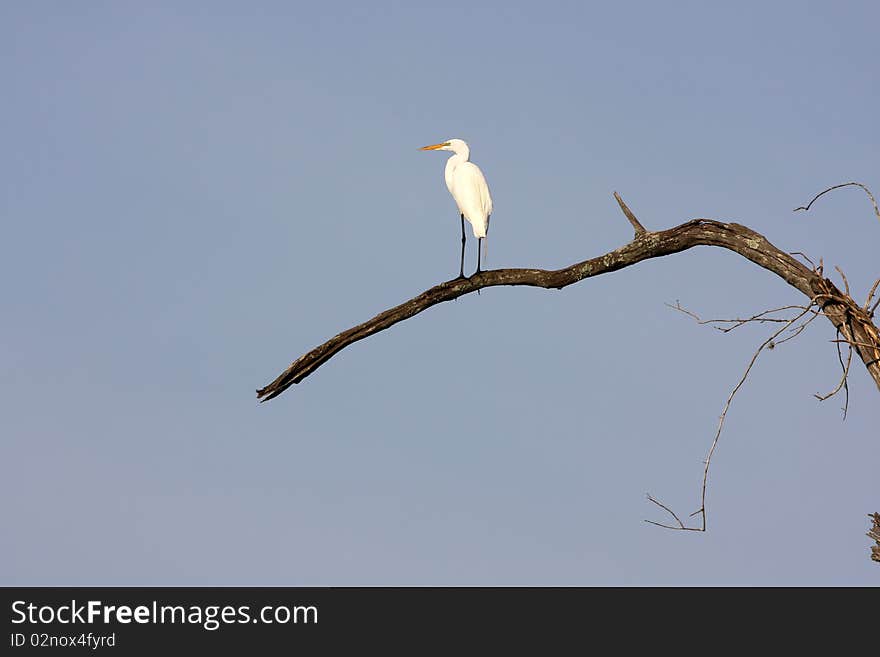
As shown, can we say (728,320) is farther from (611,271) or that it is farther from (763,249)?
(611,271)

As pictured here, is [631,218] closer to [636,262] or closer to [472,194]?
[636,262]

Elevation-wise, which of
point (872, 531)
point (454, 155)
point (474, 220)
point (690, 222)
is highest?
point (454, 155)

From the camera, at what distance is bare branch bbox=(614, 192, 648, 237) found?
6613 mm

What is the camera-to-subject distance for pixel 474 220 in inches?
408

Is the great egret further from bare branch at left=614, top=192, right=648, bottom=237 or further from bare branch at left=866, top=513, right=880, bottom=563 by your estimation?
bare branch at left=866, top=513, right=880, bottom=563

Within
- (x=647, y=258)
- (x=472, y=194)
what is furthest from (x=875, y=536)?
(x=472, y=194)

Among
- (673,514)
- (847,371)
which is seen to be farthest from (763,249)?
(673,514)

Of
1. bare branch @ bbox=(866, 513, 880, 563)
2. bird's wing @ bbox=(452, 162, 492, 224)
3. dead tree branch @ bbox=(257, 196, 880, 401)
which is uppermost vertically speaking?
bird's wing @ bbox=(452, 162, 492, 224)

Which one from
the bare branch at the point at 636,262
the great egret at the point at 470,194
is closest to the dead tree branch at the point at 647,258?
the bare branch at the point at 636,262

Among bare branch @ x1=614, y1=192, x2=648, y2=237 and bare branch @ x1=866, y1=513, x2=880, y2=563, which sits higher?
bare branch @ x1=614, y1=192, x2=648, y2=237

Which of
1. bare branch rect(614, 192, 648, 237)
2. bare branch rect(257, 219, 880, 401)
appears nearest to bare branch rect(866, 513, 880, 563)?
bare branch rect(257, 219, 880, 401)

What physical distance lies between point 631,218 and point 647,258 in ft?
0.99

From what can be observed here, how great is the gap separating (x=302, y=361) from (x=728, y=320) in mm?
3147

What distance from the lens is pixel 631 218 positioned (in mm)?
6695
